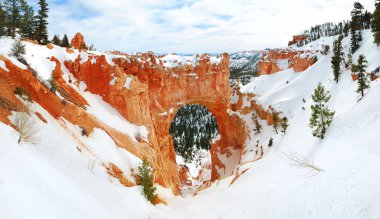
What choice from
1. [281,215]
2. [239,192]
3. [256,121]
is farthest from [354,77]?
[281,215]

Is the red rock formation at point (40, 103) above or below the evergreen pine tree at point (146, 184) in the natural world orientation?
above

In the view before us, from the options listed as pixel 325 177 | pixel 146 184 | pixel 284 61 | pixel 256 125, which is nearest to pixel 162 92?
pixel 256 125

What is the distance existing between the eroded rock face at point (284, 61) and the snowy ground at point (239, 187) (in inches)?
1716

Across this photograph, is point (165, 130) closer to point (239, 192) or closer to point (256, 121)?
point (256, 121)

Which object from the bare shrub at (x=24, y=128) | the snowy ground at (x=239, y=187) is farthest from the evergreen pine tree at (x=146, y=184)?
the bare shrub at (x=24, y=128)

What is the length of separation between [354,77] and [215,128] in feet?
368

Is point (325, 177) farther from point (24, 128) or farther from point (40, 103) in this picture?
point (40, 103)

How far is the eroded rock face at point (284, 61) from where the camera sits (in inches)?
3172

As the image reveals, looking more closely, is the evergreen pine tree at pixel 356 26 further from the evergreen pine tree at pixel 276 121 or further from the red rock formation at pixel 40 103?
the red rock formation at pixel 40 103

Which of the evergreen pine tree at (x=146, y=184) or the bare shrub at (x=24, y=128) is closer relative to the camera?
the bare shrub at (x=24, y=128)

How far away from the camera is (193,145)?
125625 millimetres

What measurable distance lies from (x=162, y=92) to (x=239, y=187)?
2504 cm

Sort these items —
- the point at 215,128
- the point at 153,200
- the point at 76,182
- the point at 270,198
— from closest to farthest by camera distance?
the point at 76,182, the point at 270,198, the point at 153,200, the point at 215,128

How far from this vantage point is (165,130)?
5622cm
